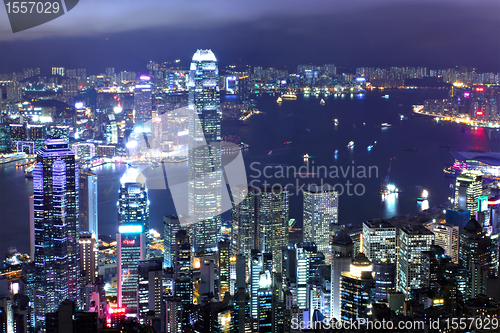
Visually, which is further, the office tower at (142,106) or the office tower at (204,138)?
the office tower at (142,106)

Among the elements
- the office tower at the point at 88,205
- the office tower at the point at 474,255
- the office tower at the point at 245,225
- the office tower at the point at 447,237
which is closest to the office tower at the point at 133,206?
the office tower at the point at 88,205

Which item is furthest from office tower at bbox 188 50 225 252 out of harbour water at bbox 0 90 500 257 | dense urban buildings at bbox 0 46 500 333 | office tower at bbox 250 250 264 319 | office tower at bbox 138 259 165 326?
office tower at bbox 138 259 165 326

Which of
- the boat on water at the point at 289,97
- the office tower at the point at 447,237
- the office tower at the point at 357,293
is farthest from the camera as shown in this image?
the boat on water at the point at 289,97

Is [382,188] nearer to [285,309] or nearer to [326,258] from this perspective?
[326,258]

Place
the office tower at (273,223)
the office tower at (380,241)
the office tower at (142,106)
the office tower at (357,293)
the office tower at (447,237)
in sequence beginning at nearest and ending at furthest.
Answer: the office tower at (357,293) → the office tower at (380,241) → the office tower at (447,237) → the office tower at (273,223) → the office tower at (142,106)

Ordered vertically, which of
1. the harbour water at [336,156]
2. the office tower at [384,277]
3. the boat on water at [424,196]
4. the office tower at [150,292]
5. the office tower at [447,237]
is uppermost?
the harbour water at [336,156]

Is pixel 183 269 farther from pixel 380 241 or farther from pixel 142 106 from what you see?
pixel 142 106

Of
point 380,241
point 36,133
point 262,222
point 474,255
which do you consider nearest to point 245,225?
point 262,222

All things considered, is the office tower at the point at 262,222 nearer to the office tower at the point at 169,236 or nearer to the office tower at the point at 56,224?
the office tower at the point at 169,236
